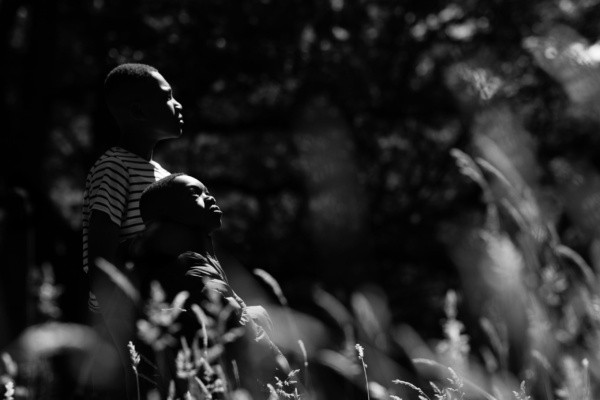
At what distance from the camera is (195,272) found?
9.14ft

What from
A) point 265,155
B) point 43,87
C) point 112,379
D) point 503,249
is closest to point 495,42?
point 265,155

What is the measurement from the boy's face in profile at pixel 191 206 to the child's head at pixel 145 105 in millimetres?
562

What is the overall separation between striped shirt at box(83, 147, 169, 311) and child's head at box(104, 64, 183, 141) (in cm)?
14

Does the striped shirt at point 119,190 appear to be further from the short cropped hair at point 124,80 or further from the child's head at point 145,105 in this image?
the short cropped hair at point 124,80

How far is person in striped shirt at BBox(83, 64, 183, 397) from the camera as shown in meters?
3.10

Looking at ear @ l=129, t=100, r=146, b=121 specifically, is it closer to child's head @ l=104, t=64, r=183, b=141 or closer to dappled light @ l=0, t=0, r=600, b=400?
child's head @ l=104, t=64, r=183, b=141

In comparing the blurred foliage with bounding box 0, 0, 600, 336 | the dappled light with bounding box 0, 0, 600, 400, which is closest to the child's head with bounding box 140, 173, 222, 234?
the dappled light with bounding box 0, 0, 600, 400

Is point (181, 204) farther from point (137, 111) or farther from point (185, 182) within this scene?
point (137, 111)

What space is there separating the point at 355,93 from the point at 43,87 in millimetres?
3300

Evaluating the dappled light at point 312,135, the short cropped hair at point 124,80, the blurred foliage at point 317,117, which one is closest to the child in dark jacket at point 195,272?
the short cropped hair at point 124,80

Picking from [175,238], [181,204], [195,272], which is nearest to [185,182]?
[181,204]

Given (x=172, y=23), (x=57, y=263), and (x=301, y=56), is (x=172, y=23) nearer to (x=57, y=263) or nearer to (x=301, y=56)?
(x=301, y=56)

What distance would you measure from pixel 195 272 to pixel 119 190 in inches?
25.4

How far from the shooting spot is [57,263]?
8.89 meters
